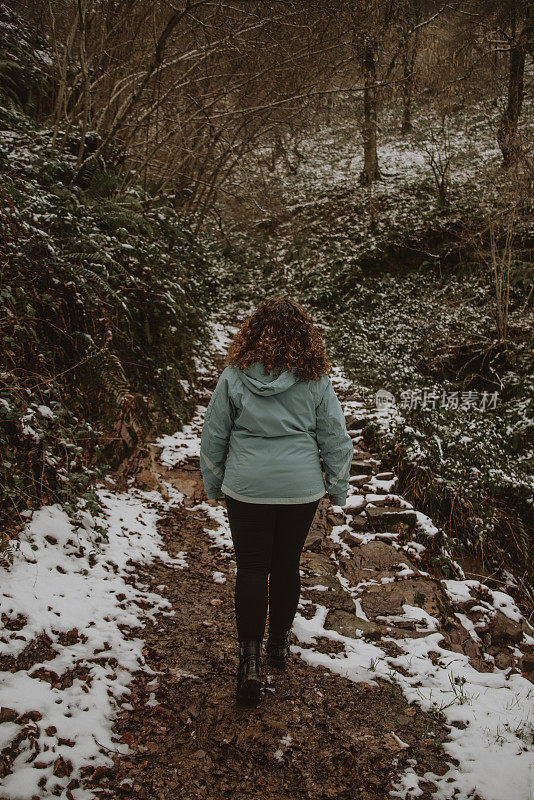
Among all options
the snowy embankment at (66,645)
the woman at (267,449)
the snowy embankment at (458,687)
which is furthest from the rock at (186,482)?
the woman at (267,449)

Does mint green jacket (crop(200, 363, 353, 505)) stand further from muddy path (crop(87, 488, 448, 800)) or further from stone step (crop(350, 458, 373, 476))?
stone step (crop(350, 458, 373, 476))

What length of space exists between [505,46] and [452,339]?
9727 mm

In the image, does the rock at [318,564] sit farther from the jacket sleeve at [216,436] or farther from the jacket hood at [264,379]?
the jacket hood at [264,379]

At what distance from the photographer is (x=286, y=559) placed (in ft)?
8.00

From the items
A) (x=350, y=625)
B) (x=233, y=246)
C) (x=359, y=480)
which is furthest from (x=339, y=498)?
(x=233, y=246)

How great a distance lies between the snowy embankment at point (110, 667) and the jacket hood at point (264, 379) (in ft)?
5.63

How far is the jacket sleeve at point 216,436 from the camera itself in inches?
92.7

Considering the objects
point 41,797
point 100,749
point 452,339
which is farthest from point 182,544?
point 452,339

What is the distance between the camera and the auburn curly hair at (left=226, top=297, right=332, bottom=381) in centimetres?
231

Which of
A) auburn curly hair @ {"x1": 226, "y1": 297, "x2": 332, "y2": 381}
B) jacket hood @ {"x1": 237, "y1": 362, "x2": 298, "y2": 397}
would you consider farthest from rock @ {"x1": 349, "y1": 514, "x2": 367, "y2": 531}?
jacket hood @ {"x1": 237, "y1": 362, "x2": 298, "y2": 397}

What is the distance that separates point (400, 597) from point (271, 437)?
7.69 feet

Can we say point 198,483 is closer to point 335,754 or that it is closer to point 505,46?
point 335,754

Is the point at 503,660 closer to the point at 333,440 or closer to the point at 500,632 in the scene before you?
the point at 500,632

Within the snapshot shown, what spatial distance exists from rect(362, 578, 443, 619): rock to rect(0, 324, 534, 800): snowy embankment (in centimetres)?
8
